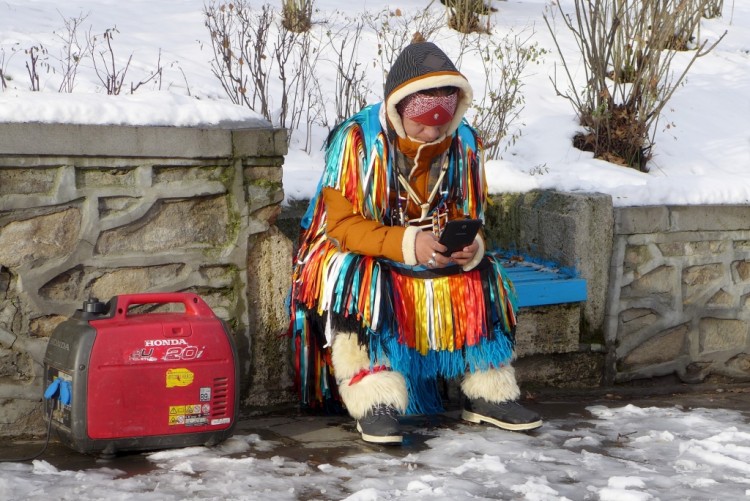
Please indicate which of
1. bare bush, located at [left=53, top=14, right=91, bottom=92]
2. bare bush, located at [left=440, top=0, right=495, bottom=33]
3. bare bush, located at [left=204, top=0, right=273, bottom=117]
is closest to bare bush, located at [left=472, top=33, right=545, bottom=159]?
bare bush, located at [left=440, top=0, right=495, bottom=33]

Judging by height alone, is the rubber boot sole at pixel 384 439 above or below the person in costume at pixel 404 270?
below

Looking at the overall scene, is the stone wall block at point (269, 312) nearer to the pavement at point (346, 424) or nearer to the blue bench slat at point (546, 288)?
the pavement at point (346, 424)

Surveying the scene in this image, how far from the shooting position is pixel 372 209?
149 inches

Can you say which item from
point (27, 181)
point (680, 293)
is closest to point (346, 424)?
point (27, 181)

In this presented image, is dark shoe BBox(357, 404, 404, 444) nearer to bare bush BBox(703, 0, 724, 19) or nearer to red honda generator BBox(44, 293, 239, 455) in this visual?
red honda generator BBox(44, 293, 239, 455)

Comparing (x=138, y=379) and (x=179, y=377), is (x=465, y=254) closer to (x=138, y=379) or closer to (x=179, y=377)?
(x=179, y=377)

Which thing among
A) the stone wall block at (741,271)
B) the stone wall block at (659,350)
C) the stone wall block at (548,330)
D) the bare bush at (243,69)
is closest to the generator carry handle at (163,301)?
the stone wall block at (548,330)

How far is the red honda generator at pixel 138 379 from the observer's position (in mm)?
3338

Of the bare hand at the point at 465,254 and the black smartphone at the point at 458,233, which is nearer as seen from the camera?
the black smartphone at the point at 458,233

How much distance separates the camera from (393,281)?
3750 millimetres

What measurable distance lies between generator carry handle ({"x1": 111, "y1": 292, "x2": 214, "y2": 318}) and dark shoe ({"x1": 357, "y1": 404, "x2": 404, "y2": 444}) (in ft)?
2.11

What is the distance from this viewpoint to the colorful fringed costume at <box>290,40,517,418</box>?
3.72m

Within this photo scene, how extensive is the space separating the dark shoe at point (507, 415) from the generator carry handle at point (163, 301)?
105 centimetres

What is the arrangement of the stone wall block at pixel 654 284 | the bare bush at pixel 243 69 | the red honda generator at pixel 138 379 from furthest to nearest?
the bare bush at pixel 243 69 < the stone wall block at pixel 654 284 < the red honda generator at pixel 138 379
